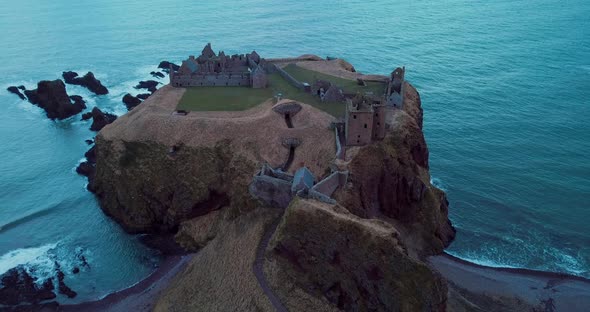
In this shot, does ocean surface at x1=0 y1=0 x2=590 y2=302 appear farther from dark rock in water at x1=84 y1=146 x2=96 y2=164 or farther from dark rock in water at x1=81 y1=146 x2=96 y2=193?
dark rock in water at x1=84 y1=146 x2=96 y2=164

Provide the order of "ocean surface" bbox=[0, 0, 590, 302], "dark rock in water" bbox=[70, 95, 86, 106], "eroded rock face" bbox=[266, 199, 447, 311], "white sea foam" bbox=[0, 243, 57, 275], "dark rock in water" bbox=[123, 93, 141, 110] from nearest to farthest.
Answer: "eroded rock face" bbox=[266, 199, 447, 311]
"white sea foam" bbox=[0, 243, 57, 275]
"ocean surface" bbox=[0, 0, 590, 302]
"dark rock in water" bbox=[123, 93, 141, 110]
"dark rock in water" bbox=[70, 95, 86, 106]

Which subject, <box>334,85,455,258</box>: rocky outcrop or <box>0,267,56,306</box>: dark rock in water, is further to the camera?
<box>334,85,455,258</box>: rocky outcrop

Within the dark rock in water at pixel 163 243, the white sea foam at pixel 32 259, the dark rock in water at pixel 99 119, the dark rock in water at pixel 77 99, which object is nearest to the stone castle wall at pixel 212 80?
the dark rock in water at pixel 99 119

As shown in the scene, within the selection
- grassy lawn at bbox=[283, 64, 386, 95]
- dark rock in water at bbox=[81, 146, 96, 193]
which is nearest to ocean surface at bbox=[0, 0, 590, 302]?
dark rock in water at bbox=[81, 146, 96, 193]

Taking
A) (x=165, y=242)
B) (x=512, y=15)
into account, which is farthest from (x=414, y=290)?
(x=512, y=15)

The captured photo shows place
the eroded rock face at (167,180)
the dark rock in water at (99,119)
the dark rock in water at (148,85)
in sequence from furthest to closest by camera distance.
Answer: the dark rock in water at (148,85) → the dark rock in water at (99,119) → the eroded rock face at (167,180)

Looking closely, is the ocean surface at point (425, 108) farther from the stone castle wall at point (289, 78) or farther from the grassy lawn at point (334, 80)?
the stone castle wall at point (289, 78)
